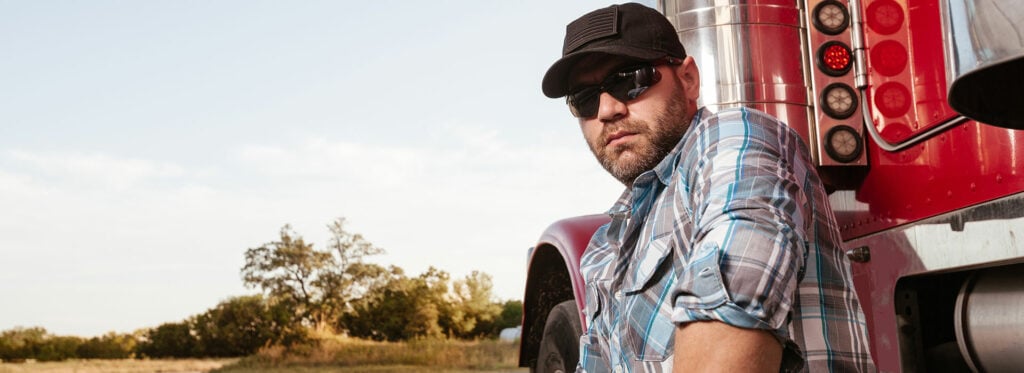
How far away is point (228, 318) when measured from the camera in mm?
15891

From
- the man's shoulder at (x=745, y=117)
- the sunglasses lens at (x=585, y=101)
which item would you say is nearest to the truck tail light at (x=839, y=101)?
the sunglasses lens at (x=585, y=101)

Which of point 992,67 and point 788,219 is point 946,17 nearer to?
point 992,67

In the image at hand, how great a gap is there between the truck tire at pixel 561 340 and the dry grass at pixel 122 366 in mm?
11929

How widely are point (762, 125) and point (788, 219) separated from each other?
0.22 metres

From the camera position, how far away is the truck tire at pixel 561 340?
357cm

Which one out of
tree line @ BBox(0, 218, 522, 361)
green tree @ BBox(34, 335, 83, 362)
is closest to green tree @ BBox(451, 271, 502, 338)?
tree line @ BBox(0, 218, 522, 361)

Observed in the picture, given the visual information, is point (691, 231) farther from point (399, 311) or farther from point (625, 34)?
point (399, 311)

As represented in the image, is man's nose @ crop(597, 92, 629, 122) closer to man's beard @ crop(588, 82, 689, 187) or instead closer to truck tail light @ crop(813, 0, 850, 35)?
man's beard @ crop(588, 82, 689, 187)

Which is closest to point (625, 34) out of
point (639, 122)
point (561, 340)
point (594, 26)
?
point (594, 26)

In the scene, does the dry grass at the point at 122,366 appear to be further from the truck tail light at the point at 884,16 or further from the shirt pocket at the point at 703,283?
the shirt pocket at the point at 703,283

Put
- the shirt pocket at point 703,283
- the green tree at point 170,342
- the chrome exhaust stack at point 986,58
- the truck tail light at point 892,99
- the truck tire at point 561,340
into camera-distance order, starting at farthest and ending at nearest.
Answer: the green tree at point 170,342
the truck tire at point 561,340
the truck tail light at point 892,99
the shirt pocket at point 703,283
the chrome exhaust stack at point 986,58

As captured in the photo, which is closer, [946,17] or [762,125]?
[946,17]

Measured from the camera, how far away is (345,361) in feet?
47.7

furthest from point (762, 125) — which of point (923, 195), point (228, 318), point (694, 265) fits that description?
point (228, 318)
